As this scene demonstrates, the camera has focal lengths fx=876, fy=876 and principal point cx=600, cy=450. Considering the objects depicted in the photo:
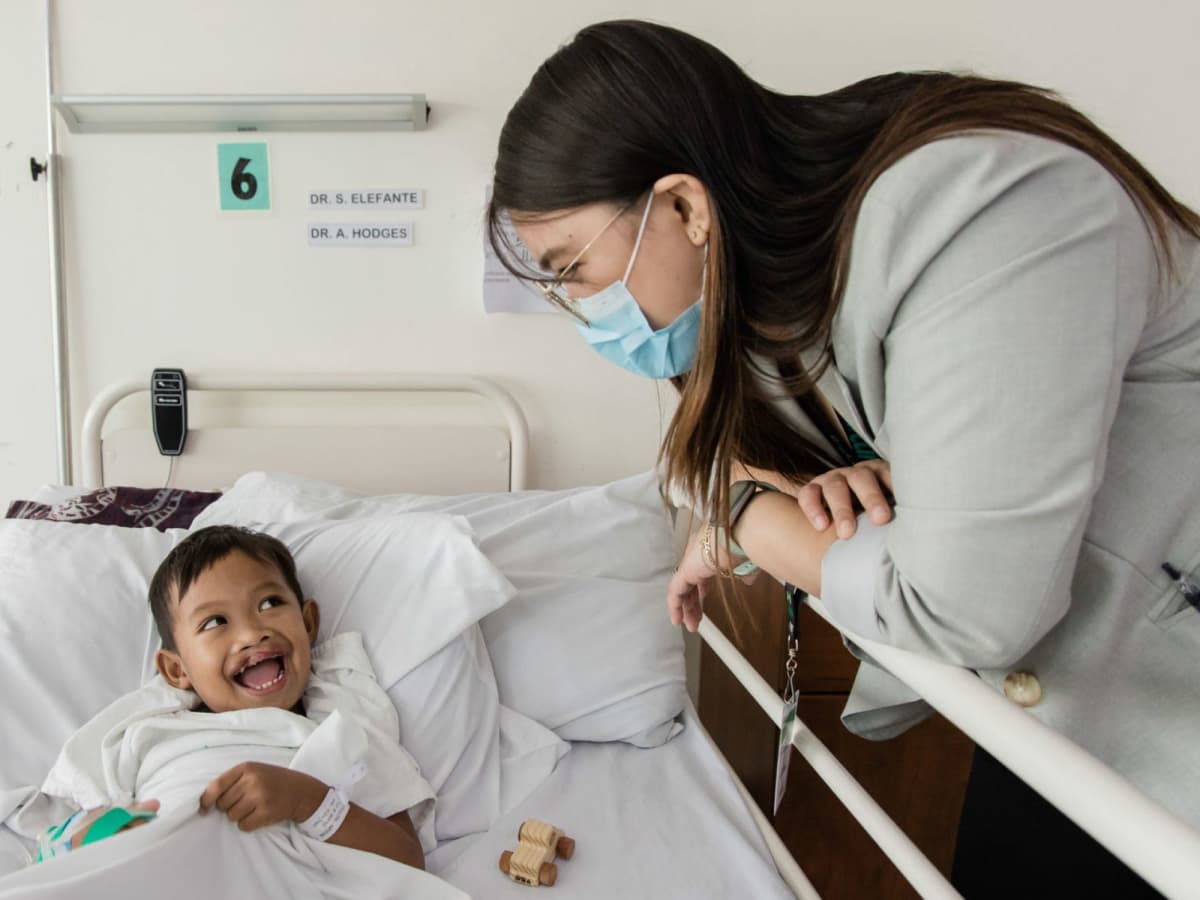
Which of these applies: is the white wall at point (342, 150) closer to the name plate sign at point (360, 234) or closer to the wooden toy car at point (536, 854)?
the name plate sign at point (360, 234)

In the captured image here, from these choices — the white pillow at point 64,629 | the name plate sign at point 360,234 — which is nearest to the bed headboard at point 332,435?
the name plate sign at point 360,234

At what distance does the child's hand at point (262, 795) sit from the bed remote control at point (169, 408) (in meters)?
0.99

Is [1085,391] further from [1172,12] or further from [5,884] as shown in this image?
[1172,12]

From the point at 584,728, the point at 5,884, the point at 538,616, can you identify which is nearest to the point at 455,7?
the point at 538,616

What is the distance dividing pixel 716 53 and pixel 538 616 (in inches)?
36.0

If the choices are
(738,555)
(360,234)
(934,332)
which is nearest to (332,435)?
(360,234)

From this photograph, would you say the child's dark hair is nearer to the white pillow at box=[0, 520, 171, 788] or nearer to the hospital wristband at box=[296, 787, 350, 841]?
the white pillow at box=[0, 520, 171, 788]

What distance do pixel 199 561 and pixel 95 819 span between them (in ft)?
1.30

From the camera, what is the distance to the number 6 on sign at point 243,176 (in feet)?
5.74

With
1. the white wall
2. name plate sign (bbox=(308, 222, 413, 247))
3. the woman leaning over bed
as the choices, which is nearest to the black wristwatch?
the woman leaning over bed

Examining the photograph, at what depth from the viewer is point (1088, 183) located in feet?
1.80

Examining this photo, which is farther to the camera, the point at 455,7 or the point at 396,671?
the point at 455,7

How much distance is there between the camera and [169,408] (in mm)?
1733

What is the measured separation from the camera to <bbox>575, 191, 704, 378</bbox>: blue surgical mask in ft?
2.64
